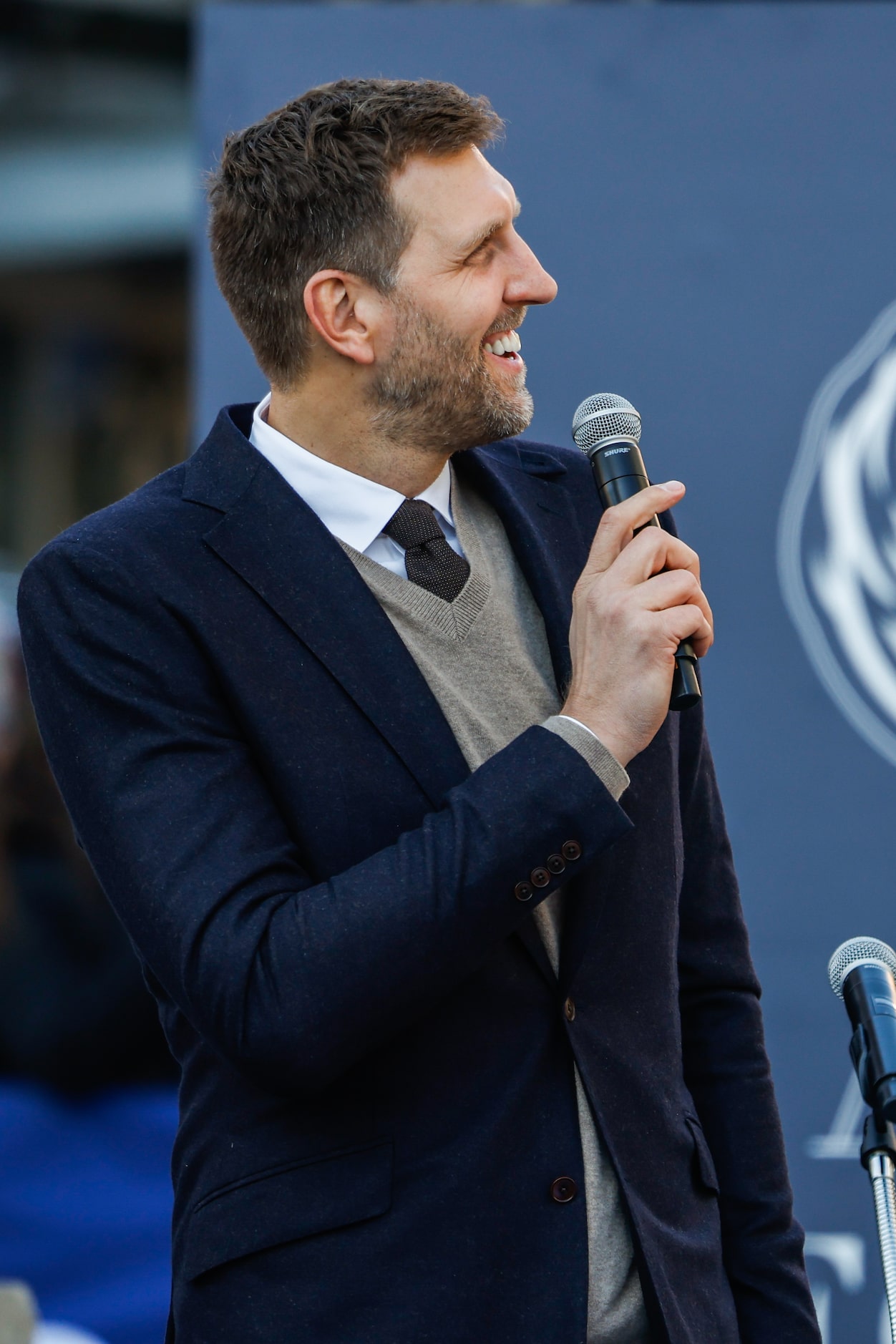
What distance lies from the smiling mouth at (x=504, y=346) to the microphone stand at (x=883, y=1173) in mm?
1012

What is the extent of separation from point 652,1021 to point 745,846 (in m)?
1.11

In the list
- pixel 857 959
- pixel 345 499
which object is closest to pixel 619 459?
pixel 345 499

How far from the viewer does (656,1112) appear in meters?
1.77

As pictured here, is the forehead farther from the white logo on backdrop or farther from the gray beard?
the white logo on backdrop

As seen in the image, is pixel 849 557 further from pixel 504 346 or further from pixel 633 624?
pixel 633 624

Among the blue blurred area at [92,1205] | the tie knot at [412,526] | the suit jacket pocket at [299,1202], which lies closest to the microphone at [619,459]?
the tie knot at [412,526]

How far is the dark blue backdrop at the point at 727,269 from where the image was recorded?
288 cm

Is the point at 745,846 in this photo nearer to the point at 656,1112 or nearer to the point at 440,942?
the point at 656,1112

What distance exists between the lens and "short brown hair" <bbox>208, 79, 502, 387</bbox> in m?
1.93

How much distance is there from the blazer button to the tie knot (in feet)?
2.50

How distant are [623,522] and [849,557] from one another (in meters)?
1.33

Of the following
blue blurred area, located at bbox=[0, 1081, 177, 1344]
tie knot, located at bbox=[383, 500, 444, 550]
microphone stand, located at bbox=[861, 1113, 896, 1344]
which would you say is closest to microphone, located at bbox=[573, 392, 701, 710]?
tie knot, located at bbox=[383, 500, 444, 550]

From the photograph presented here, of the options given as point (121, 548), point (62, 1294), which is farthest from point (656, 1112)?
point (62, 1294)

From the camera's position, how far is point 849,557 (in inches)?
113
